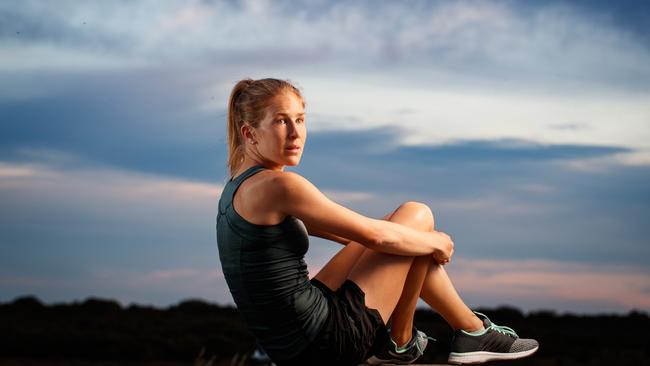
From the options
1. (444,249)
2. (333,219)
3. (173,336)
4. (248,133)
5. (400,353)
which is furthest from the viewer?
(173,336)

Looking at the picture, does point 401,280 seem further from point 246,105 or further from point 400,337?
point 246,105

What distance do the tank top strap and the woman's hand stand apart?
2.85 feet

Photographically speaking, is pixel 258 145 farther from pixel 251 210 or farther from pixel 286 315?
pixel 286 315

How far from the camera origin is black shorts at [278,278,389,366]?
3.26 meters

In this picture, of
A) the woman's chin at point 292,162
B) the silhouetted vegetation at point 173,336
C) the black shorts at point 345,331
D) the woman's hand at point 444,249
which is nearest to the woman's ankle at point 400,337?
the black shorts at point 345,331

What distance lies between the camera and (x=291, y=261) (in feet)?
10.4

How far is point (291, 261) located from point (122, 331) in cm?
784

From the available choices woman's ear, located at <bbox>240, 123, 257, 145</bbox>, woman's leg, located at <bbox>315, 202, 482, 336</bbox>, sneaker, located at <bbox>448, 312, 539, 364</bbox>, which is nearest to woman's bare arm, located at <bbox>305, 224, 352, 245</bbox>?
woman's leg, located at <bbox>315, 202, 482, 336</bbox>

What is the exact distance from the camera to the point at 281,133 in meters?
3.23

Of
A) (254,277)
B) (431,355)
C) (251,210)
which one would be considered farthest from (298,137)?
(431,355)

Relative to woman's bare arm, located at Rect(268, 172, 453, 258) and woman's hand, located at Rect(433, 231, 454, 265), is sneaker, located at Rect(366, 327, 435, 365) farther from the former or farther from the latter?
woman's bare arm, located at Rect(268, 172, 453, 258)

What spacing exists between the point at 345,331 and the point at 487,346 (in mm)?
844

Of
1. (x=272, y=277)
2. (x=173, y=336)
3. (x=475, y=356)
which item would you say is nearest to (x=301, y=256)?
(x=272, y=277)

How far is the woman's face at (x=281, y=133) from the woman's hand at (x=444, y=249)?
2.42 feet
